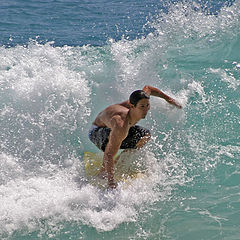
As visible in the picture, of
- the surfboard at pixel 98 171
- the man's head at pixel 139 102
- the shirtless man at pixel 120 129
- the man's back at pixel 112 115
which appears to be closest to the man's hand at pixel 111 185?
the shirtless man at pixel 120 129

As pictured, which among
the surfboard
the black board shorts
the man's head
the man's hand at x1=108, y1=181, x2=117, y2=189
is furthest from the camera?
the black board shorts

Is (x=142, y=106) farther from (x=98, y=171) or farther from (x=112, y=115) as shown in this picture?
(x=98, y=171)

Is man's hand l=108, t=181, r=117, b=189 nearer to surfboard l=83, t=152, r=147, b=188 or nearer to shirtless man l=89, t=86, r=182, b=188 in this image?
shirtless man l=89, t=86, r=182, b=188

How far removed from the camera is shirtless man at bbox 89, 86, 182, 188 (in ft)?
13.9

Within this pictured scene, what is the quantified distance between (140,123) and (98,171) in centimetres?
155

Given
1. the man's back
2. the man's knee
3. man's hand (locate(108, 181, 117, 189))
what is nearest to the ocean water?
man's hand (locate(108, 181, 117, 189))

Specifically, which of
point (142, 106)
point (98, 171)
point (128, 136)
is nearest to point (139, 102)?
point (142, 106)

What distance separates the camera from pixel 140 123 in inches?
241

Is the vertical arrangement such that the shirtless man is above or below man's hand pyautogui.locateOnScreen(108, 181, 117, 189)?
above

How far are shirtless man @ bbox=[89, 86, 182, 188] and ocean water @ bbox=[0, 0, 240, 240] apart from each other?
10.6 inches

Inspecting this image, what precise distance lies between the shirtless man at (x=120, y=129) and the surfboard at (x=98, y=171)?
5.0 inches

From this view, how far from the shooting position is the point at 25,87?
6672 millimetres

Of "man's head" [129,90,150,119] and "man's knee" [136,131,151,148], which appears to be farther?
"man's knee" [136,131,151,148]

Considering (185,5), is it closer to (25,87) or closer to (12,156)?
(25,87)
